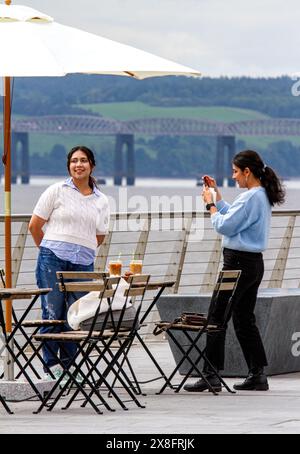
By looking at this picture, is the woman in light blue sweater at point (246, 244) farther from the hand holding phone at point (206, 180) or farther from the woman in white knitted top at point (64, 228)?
the woman in white knitted top at point (64, 228)

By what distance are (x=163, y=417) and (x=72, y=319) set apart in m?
1.01

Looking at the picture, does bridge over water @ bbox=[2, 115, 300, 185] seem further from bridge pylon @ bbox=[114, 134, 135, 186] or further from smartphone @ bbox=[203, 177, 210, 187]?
smartphone @ bbox=[203, 177, 210, 187]

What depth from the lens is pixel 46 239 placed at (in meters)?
10.2

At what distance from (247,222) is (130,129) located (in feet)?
383

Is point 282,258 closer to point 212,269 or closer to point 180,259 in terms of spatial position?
point 212,269

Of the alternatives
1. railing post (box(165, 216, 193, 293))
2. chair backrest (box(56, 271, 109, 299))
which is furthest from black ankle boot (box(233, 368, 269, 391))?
railing post (box(165, 216, 193, 293))

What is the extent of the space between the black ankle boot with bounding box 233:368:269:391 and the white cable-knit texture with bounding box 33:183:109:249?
4.19ft

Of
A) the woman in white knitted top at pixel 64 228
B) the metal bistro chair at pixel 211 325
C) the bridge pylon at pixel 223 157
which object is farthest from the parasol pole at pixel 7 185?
the bridge pylon at pixel 223 157

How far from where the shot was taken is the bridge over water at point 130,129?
120188 millimetres

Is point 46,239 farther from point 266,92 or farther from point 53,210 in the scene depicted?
point 266,92

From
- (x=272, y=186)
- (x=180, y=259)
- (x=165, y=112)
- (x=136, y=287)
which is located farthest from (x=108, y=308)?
(x=165, y=112)

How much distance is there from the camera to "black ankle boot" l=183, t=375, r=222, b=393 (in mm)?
10188
